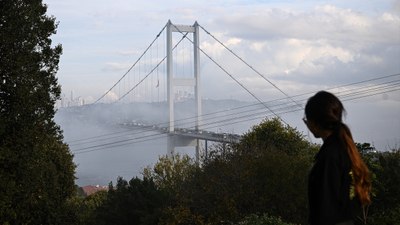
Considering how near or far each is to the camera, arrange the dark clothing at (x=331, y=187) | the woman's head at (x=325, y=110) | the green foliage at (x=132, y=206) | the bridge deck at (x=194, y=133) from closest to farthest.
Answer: the dark clothing at (x=331, y=187) → the woman's head at (x=325, y=110) → the green foliage at (x=132, y=206) → the bridge deck at (x=194, y=133)

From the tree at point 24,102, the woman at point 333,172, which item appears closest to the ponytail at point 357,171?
the woman at point 333,172

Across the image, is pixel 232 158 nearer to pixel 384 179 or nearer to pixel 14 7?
pixel 384 179

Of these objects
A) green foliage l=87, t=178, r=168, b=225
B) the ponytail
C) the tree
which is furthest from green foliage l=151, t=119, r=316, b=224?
the ponytail

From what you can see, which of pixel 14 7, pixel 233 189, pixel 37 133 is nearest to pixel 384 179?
pixel 233 189

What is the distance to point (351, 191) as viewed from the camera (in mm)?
2844

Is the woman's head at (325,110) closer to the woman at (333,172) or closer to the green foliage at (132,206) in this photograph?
the woman at (333,172)

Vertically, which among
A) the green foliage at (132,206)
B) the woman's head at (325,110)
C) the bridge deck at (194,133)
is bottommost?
the green foliage at (132,206)

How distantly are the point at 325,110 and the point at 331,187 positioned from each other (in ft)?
1.16

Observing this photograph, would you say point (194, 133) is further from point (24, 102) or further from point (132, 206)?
point (24, 102)

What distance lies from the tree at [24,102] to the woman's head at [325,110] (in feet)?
39.9

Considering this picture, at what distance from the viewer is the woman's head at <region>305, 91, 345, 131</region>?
289cm

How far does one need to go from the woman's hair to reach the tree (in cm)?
1216

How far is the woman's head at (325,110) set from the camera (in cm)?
289

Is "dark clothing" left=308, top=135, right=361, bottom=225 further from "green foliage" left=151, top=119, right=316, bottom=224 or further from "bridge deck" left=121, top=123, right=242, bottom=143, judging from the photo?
"bridge deck" left=121, top=123, right=242, bottom=143
